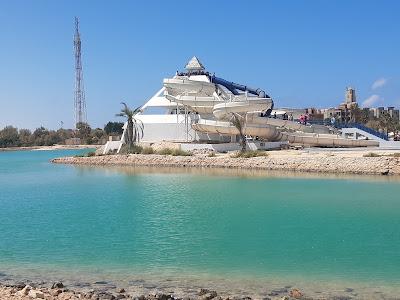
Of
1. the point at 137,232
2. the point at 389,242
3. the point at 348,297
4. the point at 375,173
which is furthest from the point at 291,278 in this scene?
the point at 375,173

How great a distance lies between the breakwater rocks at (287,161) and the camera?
3885 centimetres

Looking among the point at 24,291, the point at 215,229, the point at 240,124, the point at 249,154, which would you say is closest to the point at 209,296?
the point at 24,291

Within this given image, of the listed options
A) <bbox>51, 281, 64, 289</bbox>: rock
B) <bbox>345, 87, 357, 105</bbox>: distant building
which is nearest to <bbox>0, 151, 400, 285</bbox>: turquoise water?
<bbox>51, 281, 64, 289</bbox>: rock

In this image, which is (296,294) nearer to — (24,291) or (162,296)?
(162,296)

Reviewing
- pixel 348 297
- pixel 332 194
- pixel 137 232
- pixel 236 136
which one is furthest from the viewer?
pixel 236 136

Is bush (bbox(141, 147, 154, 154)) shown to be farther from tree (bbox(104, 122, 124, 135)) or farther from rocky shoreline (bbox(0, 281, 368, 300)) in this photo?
tree (bbox(104, 122, 124, 135))

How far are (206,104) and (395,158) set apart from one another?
25.4 m

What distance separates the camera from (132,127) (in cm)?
6119

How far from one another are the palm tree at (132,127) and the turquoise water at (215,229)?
27.9m

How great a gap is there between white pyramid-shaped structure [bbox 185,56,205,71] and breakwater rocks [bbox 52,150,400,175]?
66.4ft

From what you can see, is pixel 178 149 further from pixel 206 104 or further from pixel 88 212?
pixel 88 212

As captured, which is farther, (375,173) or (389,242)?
(375,173)

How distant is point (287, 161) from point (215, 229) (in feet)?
85.0

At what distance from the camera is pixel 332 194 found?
27.7m
